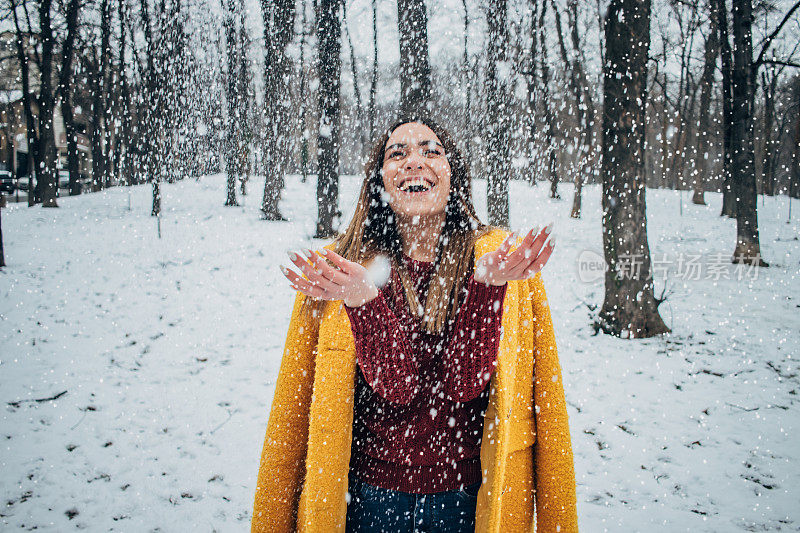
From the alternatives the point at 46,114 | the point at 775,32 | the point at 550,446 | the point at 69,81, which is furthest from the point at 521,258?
the point at 69,81

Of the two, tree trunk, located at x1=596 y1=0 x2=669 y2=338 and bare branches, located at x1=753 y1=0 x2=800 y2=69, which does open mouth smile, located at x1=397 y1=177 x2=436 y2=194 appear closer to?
tree trunk, located at x1=596 y1=0 x2=669 y2=338

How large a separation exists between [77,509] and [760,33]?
27.0 metres

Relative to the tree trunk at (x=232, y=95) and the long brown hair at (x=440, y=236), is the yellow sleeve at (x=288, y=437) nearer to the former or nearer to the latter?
the long brown hair at (x=440, y=236)

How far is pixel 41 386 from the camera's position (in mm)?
4812

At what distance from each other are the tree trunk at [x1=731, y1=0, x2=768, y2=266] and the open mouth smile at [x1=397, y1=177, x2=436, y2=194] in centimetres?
1097

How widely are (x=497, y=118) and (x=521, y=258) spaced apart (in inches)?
371

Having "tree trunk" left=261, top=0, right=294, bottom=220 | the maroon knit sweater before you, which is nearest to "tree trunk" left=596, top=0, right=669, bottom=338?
the maroon knit sweater

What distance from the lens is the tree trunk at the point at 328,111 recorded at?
34.3 feet

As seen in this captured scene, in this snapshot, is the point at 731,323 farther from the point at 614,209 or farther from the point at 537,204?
the point at 537,204

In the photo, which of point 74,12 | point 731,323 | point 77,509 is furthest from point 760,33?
point 74,12

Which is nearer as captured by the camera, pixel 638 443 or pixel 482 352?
pixel 482 352

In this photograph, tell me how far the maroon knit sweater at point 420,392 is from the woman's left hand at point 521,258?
4.9 inches

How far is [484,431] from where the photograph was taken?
1.44 meters

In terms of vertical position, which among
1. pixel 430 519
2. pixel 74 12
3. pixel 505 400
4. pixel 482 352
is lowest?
pixel 430 519
